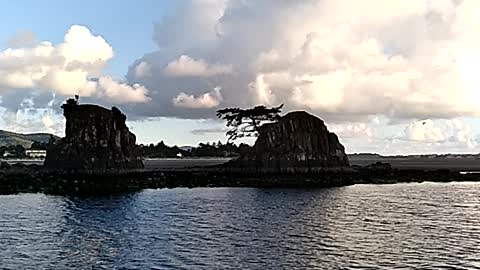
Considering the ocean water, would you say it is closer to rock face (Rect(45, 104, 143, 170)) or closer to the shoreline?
the shoreline

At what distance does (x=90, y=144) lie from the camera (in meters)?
134

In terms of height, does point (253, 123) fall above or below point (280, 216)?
above

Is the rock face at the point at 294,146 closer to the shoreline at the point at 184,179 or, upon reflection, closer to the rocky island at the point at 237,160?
the rocky island at the point at 237,160

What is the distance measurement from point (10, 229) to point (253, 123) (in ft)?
313

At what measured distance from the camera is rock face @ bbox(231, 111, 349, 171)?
138 metres

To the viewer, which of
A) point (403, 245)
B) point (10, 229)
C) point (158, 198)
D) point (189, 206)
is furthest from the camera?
point (158, 198)

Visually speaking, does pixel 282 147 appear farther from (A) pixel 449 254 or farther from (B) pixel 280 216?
(A) pixel 449 254

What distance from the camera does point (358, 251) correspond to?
44.8m

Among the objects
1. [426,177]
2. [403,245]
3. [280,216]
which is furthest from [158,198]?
[426,177]

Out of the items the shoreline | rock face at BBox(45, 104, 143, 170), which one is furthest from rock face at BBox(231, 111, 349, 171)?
rock face at BBox(45, 104, 143, 170)

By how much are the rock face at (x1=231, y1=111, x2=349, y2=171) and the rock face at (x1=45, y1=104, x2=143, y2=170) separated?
88.5 ft

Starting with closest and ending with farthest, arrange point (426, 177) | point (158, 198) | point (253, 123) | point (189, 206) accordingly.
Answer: point (189, 206) → point (158, 198) → point (426, 177) → point (253, 123)

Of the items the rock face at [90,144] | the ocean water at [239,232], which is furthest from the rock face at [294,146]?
the ocean water at [239,232]

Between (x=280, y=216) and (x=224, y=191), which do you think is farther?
(x=224, y=191)
